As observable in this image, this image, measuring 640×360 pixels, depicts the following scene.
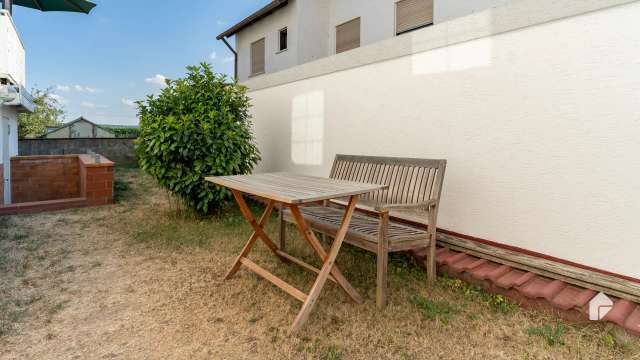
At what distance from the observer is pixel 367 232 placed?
2.72m

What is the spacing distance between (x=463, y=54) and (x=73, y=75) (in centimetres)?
2983

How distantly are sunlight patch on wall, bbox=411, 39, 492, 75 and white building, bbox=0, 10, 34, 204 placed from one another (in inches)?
276

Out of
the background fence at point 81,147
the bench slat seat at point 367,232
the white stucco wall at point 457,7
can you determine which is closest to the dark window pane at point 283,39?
the white stucco wall at point 457,7

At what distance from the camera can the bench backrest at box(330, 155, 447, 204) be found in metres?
3.08

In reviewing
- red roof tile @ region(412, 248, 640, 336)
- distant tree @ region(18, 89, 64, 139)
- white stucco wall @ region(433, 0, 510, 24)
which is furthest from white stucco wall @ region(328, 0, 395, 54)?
distant tree @ region(18, 89, 64, 139)

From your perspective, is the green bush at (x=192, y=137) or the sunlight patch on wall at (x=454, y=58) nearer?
the sunlight patch on wall at (x=454, y=58)

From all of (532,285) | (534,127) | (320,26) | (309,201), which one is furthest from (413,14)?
(309,201)

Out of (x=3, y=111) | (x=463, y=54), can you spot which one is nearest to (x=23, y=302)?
(x=463, y=54)

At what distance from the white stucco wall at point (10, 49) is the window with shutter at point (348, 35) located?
6.80 meters

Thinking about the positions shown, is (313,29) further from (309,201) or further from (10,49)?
(309,201)

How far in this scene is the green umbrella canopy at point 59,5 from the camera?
830 centimetres

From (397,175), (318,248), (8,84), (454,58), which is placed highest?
(8,84)

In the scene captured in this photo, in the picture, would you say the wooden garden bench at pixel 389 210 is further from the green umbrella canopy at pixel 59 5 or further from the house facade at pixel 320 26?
the green umbrella canopy at pixel 59 5

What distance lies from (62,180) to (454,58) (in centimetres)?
845
